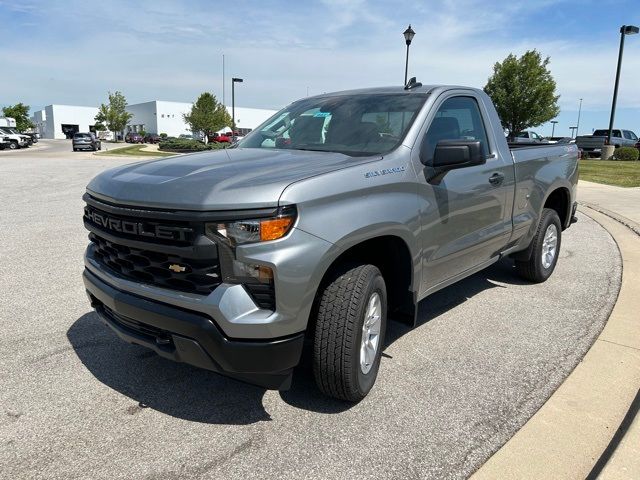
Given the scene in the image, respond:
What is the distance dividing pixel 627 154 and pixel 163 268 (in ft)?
99.6

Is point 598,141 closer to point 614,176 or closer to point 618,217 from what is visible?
point 614,176

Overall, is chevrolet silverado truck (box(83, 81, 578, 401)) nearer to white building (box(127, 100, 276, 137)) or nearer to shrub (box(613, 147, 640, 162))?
shrub (box(613, 147, 640, 162))

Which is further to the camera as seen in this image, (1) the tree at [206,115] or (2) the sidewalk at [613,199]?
(1) the tree at [206,115]

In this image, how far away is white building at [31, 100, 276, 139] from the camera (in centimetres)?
8869

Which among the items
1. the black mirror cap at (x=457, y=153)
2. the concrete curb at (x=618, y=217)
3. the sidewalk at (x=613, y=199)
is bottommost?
the concrete curb at (x=618, y=217)

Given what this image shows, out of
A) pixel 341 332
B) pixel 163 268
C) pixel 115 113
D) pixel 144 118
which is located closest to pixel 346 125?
pixel 341 332

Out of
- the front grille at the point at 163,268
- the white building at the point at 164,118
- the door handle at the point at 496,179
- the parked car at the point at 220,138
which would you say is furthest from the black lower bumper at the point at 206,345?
the white building at the point at 164,118

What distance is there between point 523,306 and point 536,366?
132 cm

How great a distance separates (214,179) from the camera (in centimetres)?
255


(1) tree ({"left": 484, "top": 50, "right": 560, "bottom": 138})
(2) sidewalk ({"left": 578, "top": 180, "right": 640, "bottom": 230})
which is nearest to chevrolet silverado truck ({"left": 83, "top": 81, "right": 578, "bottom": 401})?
(2) sidewalk ({"left": 578, "top": 180, "right": 640, "bottom": 230})

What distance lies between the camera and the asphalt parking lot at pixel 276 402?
2477 mm

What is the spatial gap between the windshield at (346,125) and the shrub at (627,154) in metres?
28.2

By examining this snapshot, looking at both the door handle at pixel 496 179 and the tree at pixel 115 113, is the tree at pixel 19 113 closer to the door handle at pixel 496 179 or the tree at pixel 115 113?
the tree at pixel 115 113

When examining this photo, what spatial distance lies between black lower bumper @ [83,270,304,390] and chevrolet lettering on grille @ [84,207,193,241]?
352mm
